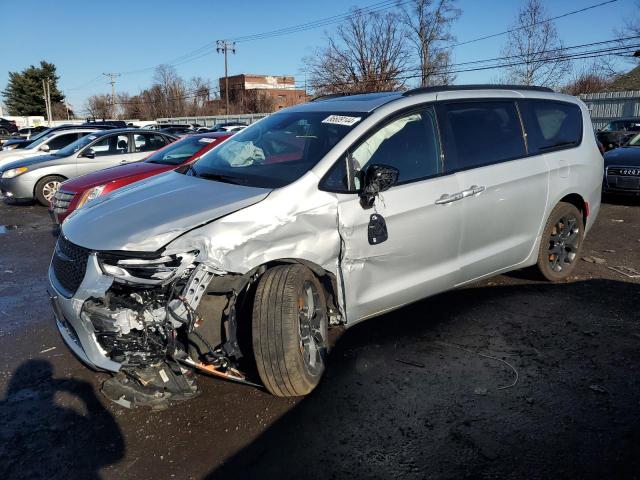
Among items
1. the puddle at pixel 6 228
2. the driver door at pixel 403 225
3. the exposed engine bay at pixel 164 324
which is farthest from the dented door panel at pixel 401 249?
the puddle at pixel 6 228

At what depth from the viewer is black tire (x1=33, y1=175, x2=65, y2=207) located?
10930 millimetres

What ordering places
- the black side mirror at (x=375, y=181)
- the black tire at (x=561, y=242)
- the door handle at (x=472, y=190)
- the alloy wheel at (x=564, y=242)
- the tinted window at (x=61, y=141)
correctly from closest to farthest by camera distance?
1. the black side mirror at (x=375, y=181)
2. the door handle at (x=472, y=190)
3. the black tire at (x=561, y=242)
4. the alloy wheel at (x=564, y=242)
5. the tinted window at (x=61, y=141)

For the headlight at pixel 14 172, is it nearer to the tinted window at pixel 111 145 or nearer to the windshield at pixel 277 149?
the tinted window at pixel 111 145

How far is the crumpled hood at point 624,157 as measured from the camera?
948 cm

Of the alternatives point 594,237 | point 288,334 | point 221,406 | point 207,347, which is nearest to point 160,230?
point 207,347

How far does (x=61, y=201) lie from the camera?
7.02 metres

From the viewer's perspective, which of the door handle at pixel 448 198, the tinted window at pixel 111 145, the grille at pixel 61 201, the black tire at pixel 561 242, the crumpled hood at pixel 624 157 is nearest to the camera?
the door handle at pixel 448 198

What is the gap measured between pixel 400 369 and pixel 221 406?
1217 mm

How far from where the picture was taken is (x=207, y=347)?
2.83 metres

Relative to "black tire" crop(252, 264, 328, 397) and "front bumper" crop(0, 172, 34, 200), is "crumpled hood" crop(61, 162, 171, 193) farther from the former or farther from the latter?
"black tire" crop(252, 264, 328, 397)

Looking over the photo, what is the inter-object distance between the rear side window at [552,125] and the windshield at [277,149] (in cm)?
192

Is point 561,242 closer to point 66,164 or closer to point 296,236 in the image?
point 296,236

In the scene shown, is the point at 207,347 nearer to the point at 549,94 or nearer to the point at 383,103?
the point at 383,103

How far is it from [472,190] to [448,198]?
0.95ft
